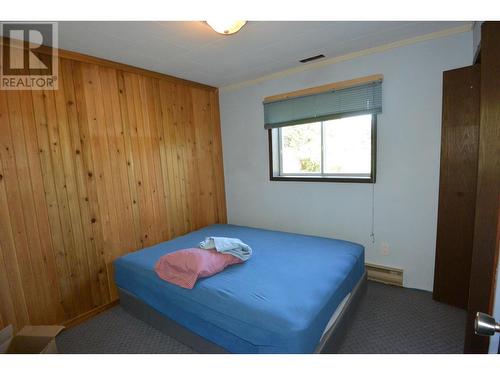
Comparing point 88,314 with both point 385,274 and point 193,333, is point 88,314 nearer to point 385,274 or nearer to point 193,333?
point 193,333

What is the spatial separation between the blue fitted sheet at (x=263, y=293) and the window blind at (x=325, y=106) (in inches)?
48.9

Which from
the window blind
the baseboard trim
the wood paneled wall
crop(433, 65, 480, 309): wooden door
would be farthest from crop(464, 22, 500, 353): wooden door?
the baseboard trim

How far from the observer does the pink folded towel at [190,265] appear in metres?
1.69

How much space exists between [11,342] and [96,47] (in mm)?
2079

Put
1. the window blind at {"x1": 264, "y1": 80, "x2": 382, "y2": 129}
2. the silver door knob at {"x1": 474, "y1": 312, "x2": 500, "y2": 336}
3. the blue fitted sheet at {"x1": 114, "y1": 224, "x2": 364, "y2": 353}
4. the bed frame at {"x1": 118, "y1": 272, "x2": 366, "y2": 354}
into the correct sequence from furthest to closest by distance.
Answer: the window blind at {"x1": 264, "y1": 80, "x2": 382, "y2": 129} < the bed frame at {"x1": 118, "y1": 272, "x2": 366, "y2": 354} < the blue fitted sheet at {"x1": 114, "y1": 224, "x2": 364, "y2": 353} < the silver door knob at {"x1": 474, "y1": 312, "x2": 500, "y2": 336}

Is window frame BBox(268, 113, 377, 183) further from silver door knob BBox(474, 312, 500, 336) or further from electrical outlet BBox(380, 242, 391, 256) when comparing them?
silver door knob BBox(474, 312, 500, 336)

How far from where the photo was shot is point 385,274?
95.2 inches

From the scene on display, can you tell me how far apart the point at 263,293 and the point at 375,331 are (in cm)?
95

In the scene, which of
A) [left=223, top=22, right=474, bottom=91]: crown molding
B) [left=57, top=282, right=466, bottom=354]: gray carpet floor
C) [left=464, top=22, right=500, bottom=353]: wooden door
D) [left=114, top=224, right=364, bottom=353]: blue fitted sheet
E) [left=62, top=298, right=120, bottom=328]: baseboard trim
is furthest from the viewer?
[left=62, top=298, right=120, bottom=328]: baseboard trim

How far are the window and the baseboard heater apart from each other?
0.88 m

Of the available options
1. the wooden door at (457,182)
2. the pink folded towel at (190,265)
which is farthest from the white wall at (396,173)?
the pink folded towel at (190,265)

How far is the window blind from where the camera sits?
229cm
